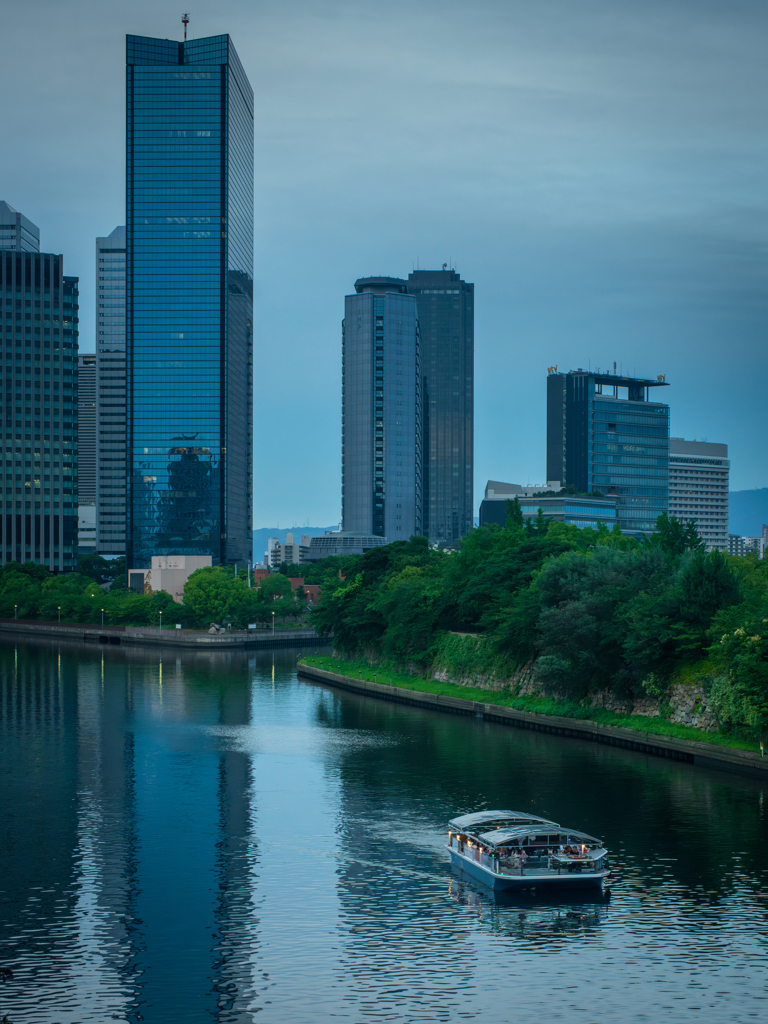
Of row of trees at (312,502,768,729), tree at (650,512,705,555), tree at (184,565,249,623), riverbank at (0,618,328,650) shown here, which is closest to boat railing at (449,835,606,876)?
row of trees at (312,502,768,729)

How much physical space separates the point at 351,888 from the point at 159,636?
134757 millimetres

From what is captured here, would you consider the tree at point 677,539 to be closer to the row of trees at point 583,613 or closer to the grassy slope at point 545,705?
the row of trees at point 583,613

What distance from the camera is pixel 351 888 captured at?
141 feet

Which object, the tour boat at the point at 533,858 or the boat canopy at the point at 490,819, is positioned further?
the boat canopy at the point at 490,819

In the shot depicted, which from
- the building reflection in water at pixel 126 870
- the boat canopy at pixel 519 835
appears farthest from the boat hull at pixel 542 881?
the building reflection in water at pixel 126 870

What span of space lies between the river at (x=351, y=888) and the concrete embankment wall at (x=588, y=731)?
1340 mm

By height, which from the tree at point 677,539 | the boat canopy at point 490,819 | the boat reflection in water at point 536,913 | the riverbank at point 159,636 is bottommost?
the riverbank at point 159,636

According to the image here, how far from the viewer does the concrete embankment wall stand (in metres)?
64.4

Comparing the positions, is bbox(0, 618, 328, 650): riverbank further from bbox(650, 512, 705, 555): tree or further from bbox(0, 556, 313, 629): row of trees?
bbox(650, 512, 705, 555): tree

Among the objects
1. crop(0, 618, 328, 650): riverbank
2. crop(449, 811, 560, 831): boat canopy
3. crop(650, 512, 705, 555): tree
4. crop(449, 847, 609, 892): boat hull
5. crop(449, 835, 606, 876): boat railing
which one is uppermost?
crop(650, 512, 705, 555): tree

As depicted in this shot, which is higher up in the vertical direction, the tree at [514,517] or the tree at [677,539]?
the tree at [514,517]

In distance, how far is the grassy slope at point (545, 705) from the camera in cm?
6788

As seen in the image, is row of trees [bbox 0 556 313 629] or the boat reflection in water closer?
the boat reflection in water

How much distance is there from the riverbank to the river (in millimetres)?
83779
